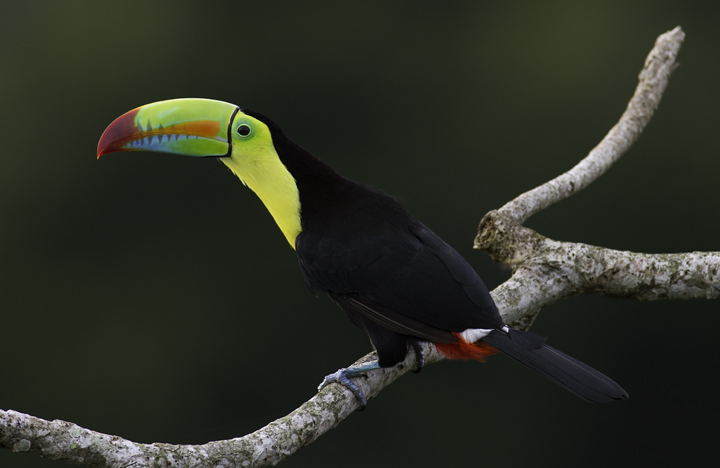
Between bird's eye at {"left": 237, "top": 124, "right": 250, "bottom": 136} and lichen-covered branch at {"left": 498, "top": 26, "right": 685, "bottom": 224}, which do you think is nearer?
bird's eye at {"left": 237, "top": 124, "right": 250, "bottom": 136}

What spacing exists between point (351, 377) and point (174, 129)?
2.43ft

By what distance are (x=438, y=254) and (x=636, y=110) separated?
1089 mm

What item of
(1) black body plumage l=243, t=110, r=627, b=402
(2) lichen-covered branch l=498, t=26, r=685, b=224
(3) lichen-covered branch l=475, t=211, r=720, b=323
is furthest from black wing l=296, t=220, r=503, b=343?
(2) lichen-covered branch l=498, t=26, r=685, b=224

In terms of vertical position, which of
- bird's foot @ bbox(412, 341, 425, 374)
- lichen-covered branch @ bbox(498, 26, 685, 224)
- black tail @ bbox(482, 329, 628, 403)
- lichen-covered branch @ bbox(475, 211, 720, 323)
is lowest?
bird's foot @ bbox(412, 341, 425, 374)

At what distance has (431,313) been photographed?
153 centimetres

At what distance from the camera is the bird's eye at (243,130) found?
5.52ft

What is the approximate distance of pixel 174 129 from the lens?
5.49ft

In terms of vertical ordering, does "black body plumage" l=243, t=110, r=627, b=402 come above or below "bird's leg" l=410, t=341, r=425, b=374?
above

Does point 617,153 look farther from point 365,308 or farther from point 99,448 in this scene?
point 99,448

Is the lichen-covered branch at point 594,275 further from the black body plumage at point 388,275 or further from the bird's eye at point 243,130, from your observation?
the bird's eye at point 243,130

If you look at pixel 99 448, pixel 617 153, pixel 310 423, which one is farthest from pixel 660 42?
pixel 99 448

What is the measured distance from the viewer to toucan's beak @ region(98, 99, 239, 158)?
1667 mm

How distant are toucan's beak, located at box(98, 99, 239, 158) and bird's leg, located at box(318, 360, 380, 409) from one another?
614mm

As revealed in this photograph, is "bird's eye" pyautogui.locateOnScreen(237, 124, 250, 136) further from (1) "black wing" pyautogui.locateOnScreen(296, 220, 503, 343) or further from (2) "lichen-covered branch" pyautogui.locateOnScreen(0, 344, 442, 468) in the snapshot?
(2) "lichen-covered branch" pyautogui.locateOnScreen(0, 344, 442, 468)
